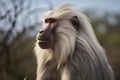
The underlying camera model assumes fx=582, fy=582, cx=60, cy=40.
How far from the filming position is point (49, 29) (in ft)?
25.2

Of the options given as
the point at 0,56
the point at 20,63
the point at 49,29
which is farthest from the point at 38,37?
the point at 20,63

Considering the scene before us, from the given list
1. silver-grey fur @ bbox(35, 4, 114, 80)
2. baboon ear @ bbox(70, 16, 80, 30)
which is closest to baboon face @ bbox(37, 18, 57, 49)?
silver-grey fur @ bbox(35, 4, 114, 80)

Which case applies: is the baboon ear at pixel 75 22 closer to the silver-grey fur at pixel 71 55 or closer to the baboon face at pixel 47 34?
the silver-grey fur at pixel 71 55

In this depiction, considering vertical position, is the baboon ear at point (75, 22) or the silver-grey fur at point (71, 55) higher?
the baboon ear at point (75, 22)

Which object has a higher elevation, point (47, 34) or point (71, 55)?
point (47, 34)

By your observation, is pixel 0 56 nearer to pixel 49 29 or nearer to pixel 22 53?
pixel 22 53

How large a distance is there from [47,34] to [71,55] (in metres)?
0.42

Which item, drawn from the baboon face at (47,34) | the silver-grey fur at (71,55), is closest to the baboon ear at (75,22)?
the silver-grey fur at (71,55)

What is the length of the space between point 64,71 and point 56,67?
205mm

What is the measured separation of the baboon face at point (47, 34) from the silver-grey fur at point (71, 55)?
62 millimetres

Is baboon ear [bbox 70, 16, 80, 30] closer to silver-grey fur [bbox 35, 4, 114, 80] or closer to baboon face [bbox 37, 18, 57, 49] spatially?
silver-grey fur [bbox 35, 4, 114, 80]

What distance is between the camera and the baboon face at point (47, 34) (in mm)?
7504

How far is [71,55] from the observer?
7.46m

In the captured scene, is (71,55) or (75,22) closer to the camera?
(71,55)
